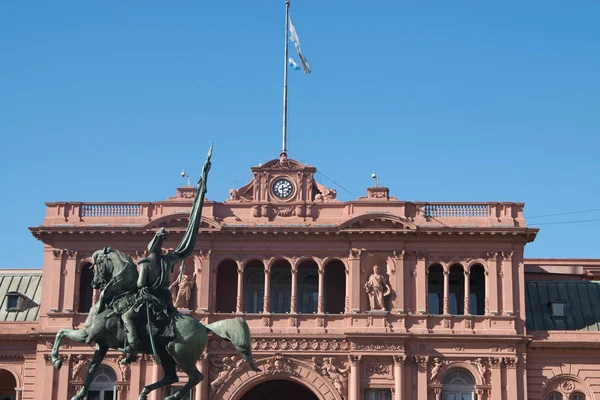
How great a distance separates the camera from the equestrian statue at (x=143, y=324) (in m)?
34.4

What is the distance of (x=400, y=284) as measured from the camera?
68.9 m

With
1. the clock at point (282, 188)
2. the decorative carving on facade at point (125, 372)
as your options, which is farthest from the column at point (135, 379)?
the clock at point (282, 188)

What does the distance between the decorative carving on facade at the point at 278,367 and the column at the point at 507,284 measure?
42.4 feet

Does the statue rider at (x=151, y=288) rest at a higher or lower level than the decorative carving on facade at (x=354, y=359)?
lower

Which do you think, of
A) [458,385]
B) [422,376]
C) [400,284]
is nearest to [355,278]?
[400,284]

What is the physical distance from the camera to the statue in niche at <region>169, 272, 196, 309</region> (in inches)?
2709

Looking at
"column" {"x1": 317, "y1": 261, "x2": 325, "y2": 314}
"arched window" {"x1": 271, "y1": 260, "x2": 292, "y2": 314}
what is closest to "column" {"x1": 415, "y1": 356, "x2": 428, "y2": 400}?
"column" {"x1": 317, "y1": 261, "x2": 325, "y2": 314}

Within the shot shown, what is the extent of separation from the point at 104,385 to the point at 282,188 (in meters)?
15.9

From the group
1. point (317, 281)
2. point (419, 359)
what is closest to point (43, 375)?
point (317, 281)

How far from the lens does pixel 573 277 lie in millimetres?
78125

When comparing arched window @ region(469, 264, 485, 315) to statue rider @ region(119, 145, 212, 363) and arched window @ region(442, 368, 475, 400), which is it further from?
statue rider @ region(119, 145, 212, 363)

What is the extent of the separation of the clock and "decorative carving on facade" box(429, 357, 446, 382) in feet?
43.6

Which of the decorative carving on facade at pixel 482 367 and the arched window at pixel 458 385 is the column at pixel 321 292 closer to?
the arched window at pixel 458 385

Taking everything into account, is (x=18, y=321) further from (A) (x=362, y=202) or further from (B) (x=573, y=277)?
(B) (x=573, y=277)
